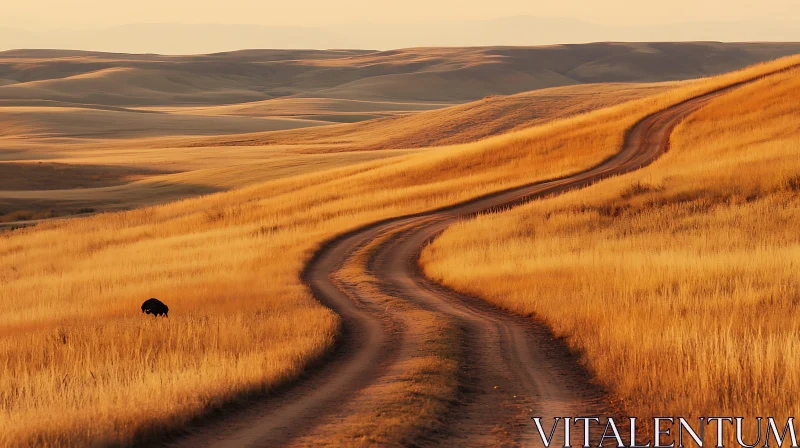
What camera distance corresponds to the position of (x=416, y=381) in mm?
10305

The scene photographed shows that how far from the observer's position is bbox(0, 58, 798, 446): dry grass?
9.62 m

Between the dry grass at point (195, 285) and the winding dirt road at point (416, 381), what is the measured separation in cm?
54

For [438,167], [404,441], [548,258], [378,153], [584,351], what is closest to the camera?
[404,441]

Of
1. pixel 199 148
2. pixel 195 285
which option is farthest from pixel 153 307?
pixel 199 148

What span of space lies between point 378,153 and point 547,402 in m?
58.0

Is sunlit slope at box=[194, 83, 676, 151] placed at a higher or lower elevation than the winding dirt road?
higher

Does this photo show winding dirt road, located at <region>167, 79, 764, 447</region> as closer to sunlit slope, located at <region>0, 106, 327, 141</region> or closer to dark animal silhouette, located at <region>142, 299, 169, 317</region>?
dark animal silhouette, located at <region>142, 299, 169, 317</region>

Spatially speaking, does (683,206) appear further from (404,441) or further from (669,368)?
(404,441)

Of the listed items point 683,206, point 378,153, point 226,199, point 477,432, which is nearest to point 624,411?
point 477,432

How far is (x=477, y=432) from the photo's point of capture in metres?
8.57

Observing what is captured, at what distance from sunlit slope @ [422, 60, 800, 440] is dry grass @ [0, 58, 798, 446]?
12.2 feet

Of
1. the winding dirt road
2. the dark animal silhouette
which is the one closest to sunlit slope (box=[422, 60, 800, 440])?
the winding dirt road

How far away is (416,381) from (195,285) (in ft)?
38.1

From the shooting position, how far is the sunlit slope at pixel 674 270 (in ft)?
31.3
